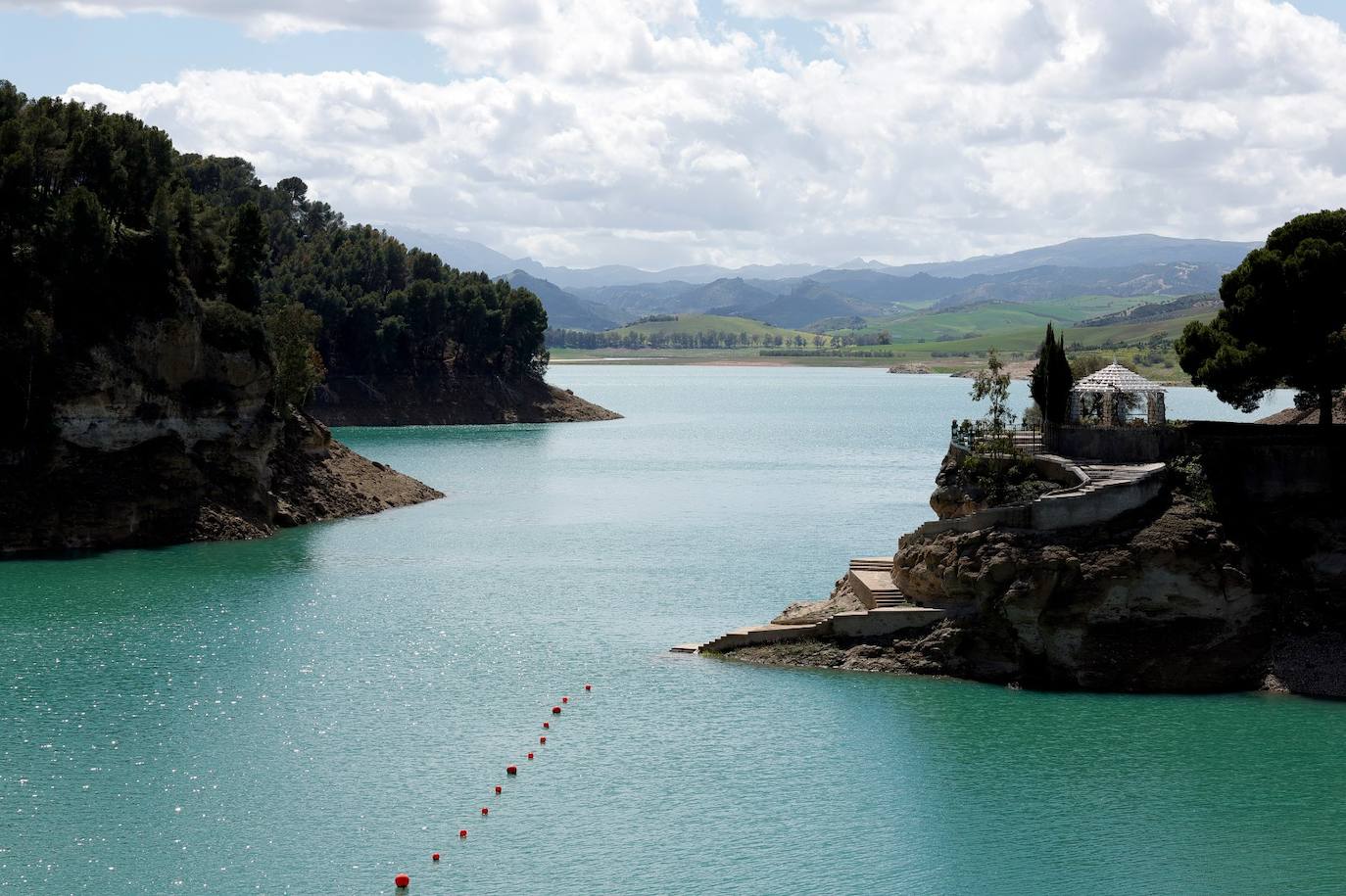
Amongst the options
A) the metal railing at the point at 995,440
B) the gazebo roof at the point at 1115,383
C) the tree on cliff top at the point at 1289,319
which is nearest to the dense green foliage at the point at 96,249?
the metal railing at the point at 995,440

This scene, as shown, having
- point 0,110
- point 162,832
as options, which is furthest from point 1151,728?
point 0,110

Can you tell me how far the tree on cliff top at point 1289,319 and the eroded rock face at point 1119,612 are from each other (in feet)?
30.2

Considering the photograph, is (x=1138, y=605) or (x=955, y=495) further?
(x=955, y=495)

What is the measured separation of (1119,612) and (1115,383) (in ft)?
44.9

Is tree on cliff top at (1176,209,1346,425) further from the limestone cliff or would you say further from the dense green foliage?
the dense green foliage

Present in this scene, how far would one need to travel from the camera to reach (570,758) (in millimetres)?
46969

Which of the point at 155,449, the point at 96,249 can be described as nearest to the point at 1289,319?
the point at 155,449

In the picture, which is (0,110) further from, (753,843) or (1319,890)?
(1319,890)

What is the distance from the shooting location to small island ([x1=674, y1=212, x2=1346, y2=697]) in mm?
53938

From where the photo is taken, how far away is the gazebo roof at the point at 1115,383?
64.0 metres

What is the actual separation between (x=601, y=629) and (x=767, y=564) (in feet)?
59.4

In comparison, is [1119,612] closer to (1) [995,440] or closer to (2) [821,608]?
(1) [995,440]

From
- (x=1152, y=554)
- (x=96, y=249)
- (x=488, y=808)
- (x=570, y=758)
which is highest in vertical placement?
(x=96, y=249)

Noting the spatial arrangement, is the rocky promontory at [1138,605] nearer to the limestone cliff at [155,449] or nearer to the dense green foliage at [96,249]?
the limestone cliff at [155,449]
